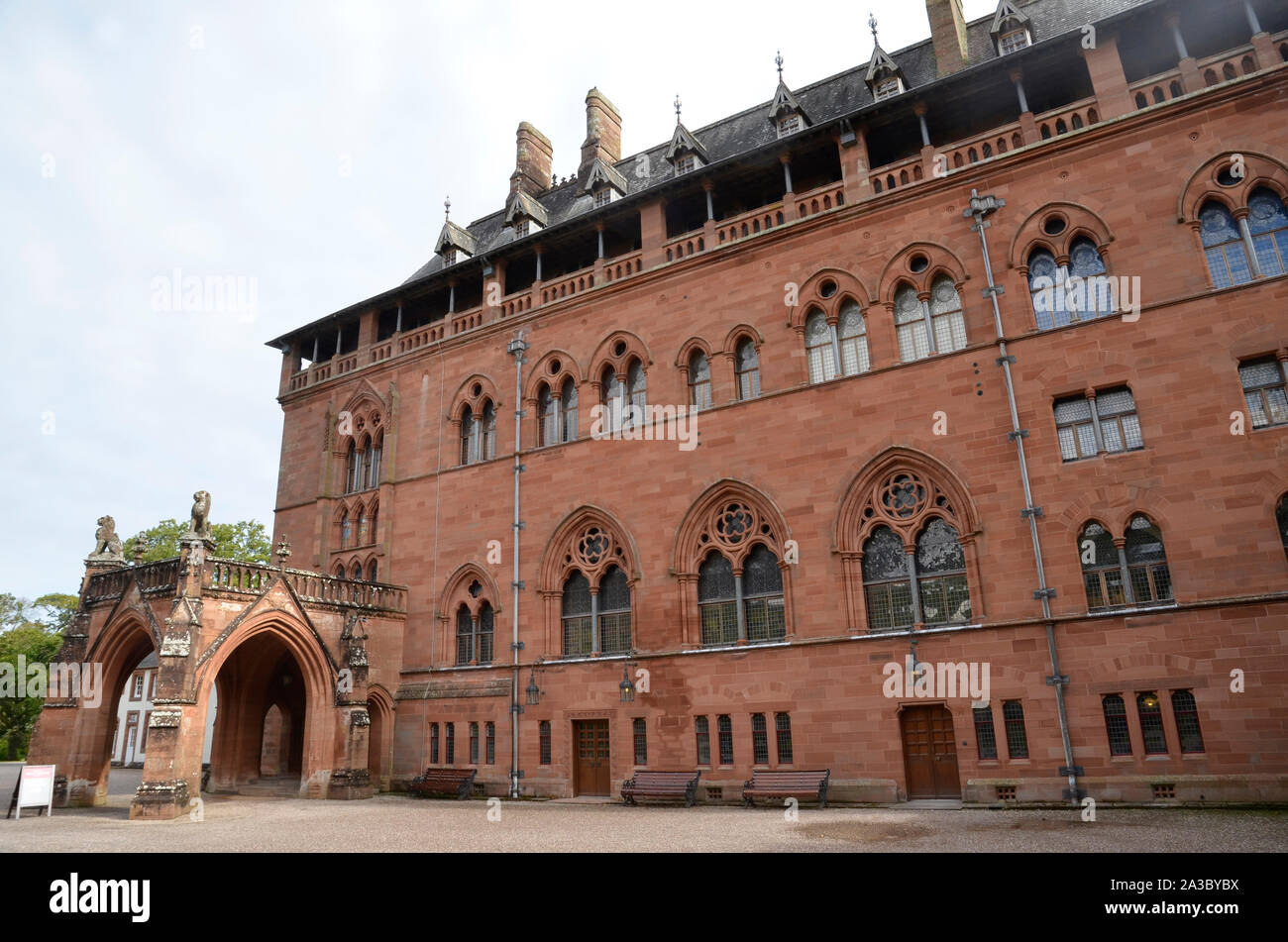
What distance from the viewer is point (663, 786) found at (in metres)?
19.6

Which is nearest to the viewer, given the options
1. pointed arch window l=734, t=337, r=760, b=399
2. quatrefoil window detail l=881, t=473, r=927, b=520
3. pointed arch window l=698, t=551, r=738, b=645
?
quatrefoil window detail l=881, t=473, r=927, b=520

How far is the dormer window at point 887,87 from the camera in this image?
22453 millimetres

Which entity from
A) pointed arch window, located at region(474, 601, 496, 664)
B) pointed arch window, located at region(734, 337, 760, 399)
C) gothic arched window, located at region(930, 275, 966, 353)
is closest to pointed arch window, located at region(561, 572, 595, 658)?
pointed arch window, located at region(474, 601, 496, 664)

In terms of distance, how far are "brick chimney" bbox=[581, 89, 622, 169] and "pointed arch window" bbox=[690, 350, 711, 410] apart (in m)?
13.1

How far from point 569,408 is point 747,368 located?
6162mm

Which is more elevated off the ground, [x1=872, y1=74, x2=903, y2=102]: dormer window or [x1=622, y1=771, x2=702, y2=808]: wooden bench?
[x1=872, y1=74, x2=903, y2=102]: dormer window

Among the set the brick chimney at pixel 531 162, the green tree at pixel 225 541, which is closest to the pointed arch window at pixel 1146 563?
the brick chimney at pixel 531 162

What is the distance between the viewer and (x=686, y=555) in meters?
21.7

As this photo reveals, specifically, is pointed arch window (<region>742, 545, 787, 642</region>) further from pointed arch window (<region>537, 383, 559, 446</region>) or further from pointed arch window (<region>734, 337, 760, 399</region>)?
pointed arch window (<region>537, 383, 559, 446</region>)

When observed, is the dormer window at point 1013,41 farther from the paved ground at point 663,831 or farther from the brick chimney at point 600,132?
the paved ground at point 663,831

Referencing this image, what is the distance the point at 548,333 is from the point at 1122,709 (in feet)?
61.1

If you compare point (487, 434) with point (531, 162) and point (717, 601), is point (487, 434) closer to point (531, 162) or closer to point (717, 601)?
point (717, 601)

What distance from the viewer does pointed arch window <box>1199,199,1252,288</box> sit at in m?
16.8

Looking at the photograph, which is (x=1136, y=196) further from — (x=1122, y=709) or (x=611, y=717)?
(x=611, y=717)
